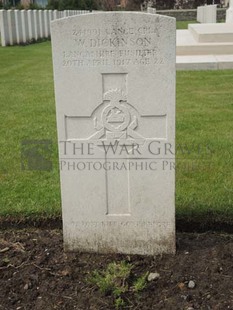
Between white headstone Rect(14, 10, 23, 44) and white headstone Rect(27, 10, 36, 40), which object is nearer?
white headstone Rect(14, 10, 23, 44)

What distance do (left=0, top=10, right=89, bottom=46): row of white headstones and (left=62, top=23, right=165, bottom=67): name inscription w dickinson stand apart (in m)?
14.9

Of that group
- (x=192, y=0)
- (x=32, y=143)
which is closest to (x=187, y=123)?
(x=32, y=143)

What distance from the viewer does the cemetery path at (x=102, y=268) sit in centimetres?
256

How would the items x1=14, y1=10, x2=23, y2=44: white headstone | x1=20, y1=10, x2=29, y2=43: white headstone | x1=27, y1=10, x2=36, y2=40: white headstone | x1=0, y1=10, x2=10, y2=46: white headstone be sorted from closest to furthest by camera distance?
x1=0, y1=10, x2=10, y2=46: white headstone, x1=14, y1=10, x2=23, y2=44: white headstone, x1=20, y1=10, x2=29, y2=43: white headstone, x1=27, y1=10, x2=36, y2=40: white headstone

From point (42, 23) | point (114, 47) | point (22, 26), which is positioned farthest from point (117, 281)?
point (42, 23)

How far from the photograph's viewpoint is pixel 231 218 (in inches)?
132

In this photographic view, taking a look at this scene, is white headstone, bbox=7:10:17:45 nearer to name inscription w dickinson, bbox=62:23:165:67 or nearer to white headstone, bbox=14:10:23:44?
white headstone, bbox=14:10:23:44

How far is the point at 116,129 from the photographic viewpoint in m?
2.77

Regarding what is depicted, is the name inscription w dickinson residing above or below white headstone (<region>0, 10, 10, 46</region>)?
above

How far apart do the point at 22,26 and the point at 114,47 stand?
16469mm

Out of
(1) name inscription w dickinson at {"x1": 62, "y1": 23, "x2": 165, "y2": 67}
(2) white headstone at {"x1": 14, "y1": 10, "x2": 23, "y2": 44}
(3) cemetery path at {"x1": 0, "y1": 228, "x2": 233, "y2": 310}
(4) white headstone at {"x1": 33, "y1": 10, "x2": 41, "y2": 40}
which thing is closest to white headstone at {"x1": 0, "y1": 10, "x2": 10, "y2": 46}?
(2) white headstone at {"x1": 14, "y1": 10, "x2": 23, "y2": 44}

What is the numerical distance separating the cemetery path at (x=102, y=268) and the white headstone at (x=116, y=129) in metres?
0.13

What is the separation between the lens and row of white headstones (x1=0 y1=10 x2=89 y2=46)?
16875mm

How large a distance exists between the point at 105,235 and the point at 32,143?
2.35m
